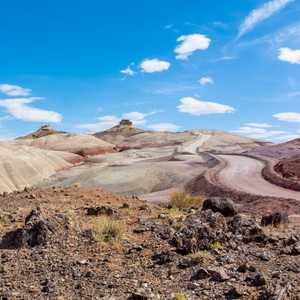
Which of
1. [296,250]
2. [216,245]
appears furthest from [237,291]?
[296,250]

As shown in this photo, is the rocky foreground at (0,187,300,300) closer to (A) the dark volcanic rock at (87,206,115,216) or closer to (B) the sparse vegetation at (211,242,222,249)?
(B) the sparse vegetation at (211,242,222,249)

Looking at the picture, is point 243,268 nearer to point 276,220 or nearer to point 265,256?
point 265,256

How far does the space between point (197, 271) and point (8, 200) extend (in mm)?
13751

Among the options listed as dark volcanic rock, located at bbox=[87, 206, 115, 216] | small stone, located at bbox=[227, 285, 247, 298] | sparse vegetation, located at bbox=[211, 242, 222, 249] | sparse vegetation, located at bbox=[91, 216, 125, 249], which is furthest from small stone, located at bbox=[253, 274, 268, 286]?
dark volcanic rock, located at bbox=[87, 206, 115, 216]

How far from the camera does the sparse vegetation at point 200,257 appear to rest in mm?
8750

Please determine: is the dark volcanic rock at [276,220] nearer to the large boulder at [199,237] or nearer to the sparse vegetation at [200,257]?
the large boulder at [199,237]

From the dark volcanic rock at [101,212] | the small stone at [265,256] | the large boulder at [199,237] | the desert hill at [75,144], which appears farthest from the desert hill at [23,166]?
the small stone at [265,256]

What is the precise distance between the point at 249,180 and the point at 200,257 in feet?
116

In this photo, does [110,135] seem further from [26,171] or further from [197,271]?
[197,271]

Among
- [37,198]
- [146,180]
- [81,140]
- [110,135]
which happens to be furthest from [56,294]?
[110,135]

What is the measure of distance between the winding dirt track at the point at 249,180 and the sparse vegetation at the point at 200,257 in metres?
24.6

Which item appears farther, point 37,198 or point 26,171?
point 26,171

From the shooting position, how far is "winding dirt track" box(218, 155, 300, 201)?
34456 millimetres

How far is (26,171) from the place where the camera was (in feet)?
237
